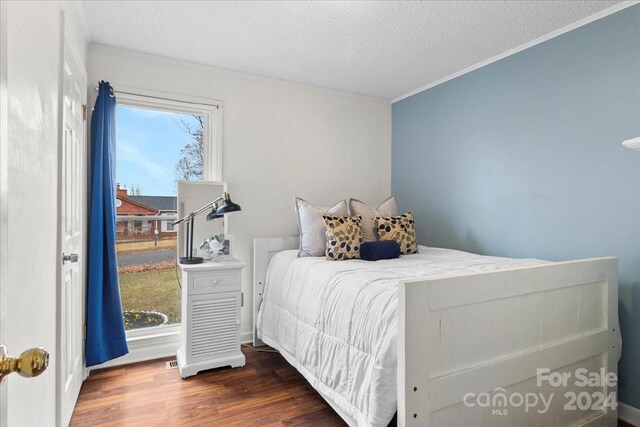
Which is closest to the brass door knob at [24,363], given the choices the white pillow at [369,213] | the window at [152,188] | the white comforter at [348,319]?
the white comforter at [348,319]

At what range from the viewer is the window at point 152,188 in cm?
282

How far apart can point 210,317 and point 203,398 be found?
0.54 meters

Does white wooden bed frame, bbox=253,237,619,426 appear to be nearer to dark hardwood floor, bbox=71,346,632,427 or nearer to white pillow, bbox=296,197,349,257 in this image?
dark hardwood floor, bbox=71,346,632,427

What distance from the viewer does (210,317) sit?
2547 mm

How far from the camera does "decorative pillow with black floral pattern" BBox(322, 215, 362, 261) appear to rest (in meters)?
2.62

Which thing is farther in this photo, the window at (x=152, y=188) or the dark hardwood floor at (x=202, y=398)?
the window at (x=152, y=188)

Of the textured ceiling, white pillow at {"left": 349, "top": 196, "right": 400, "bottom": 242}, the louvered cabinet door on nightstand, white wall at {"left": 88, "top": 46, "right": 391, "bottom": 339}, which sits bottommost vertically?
the louvered cabinet door on nightstand

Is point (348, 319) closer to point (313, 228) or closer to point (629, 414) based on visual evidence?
point (313, 228)

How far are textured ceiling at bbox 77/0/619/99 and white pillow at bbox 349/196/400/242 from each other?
115cm

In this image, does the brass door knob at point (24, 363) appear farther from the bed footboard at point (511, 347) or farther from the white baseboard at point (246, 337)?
the white baseboard at point (246, 337)

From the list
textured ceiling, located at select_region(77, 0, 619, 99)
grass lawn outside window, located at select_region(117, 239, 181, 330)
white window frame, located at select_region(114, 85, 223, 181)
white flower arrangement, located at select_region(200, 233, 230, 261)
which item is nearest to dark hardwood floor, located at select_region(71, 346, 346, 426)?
grass lawn outside window, located at select_region(117, 239, 181, 330)

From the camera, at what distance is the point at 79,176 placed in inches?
86.6

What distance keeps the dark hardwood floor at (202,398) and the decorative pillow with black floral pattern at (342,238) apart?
2.92ft

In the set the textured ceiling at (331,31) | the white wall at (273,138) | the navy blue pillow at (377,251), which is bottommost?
the navy blue pillow at (377,251)
